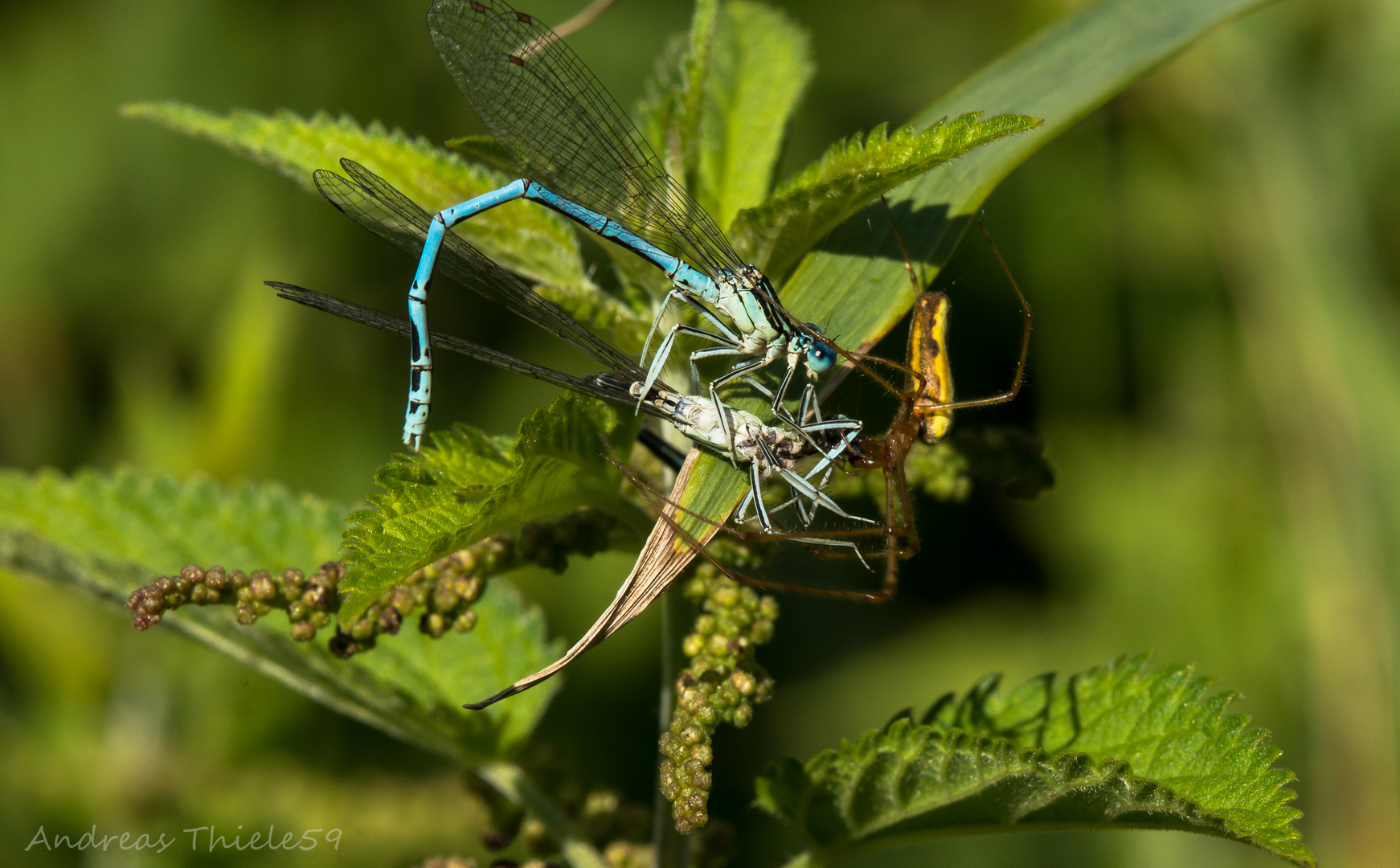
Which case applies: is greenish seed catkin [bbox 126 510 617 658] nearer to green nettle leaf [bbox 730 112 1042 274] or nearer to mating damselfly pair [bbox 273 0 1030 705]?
mating damselfly pair [bbox 273 0 1030 705]

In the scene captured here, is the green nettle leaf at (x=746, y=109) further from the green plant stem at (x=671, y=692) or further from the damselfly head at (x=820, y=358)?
the green plant stem at (x=671, y=692)

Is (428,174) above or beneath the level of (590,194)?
beneath

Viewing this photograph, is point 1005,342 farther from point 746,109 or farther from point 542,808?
point 542,808

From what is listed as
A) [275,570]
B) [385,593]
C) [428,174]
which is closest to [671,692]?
[385,593]

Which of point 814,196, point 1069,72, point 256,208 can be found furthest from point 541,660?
point 256,208

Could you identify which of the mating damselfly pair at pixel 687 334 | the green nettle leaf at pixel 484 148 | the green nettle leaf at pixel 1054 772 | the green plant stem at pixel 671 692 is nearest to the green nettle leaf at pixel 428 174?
the mating damselfly pair at pixel 687 334

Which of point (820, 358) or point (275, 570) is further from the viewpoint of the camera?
point (275, 570)
